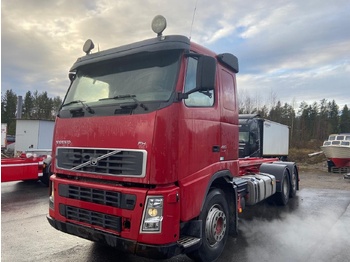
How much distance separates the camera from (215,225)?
14.0ft

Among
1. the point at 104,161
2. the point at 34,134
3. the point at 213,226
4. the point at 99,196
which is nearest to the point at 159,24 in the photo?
the point at 104,161

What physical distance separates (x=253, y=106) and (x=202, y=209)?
46145 millimetres

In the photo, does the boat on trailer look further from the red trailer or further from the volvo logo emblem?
the volvo logo emblem

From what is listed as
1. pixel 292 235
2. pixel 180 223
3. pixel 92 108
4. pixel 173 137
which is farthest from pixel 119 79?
pixel 292 235

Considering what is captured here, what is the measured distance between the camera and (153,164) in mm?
3314

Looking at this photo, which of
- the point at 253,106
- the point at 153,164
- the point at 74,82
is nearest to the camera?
the point at 153,164

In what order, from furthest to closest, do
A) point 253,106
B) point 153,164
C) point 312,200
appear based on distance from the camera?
point 253,106
point 312,200
point 153,164

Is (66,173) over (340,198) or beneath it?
over

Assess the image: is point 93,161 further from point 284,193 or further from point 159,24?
point 284,193

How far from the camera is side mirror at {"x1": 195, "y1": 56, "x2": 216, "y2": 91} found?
3605 mm

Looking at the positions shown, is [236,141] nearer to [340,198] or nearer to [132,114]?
[132,114]

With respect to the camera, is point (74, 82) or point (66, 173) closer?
point (66, 173)

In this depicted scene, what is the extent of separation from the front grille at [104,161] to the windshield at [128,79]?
671 millimetres

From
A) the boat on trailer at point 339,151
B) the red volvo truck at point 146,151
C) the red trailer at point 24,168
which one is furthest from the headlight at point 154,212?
the boat on trailer at point 339,151
